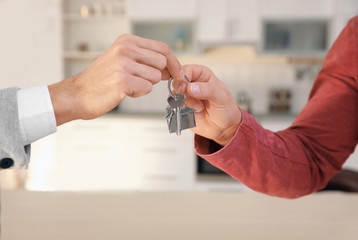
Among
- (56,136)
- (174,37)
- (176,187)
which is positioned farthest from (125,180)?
(174,37)

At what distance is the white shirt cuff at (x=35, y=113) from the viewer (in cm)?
55

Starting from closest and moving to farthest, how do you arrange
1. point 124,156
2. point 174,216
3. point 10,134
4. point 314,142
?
point 10,134
point 174,216
point 314,142
point 124,156

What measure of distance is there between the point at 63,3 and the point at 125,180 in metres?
2.12

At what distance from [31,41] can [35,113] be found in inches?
146

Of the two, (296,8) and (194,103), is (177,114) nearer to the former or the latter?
(194,103)

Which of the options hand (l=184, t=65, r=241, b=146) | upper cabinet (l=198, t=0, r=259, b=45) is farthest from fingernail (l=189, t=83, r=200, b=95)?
upper cabinet (l=198, t=0, r=259, b=45)

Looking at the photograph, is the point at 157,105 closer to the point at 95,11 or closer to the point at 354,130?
the point at 95,11

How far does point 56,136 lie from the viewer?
12.3ft

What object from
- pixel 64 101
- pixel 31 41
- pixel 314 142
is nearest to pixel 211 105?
pixel 64 101

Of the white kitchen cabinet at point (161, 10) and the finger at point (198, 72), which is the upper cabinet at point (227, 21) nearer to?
the white kitchen cabinet at point (161, 10)

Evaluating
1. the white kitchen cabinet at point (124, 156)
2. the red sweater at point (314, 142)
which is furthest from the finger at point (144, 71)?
the white kitchen cabinet at point (124, 156)

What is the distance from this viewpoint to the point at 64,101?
1.92 ft

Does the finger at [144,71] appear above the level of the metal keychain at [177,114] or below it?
above

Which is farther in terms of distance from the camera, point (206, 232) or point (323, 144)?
point (323, 144)
